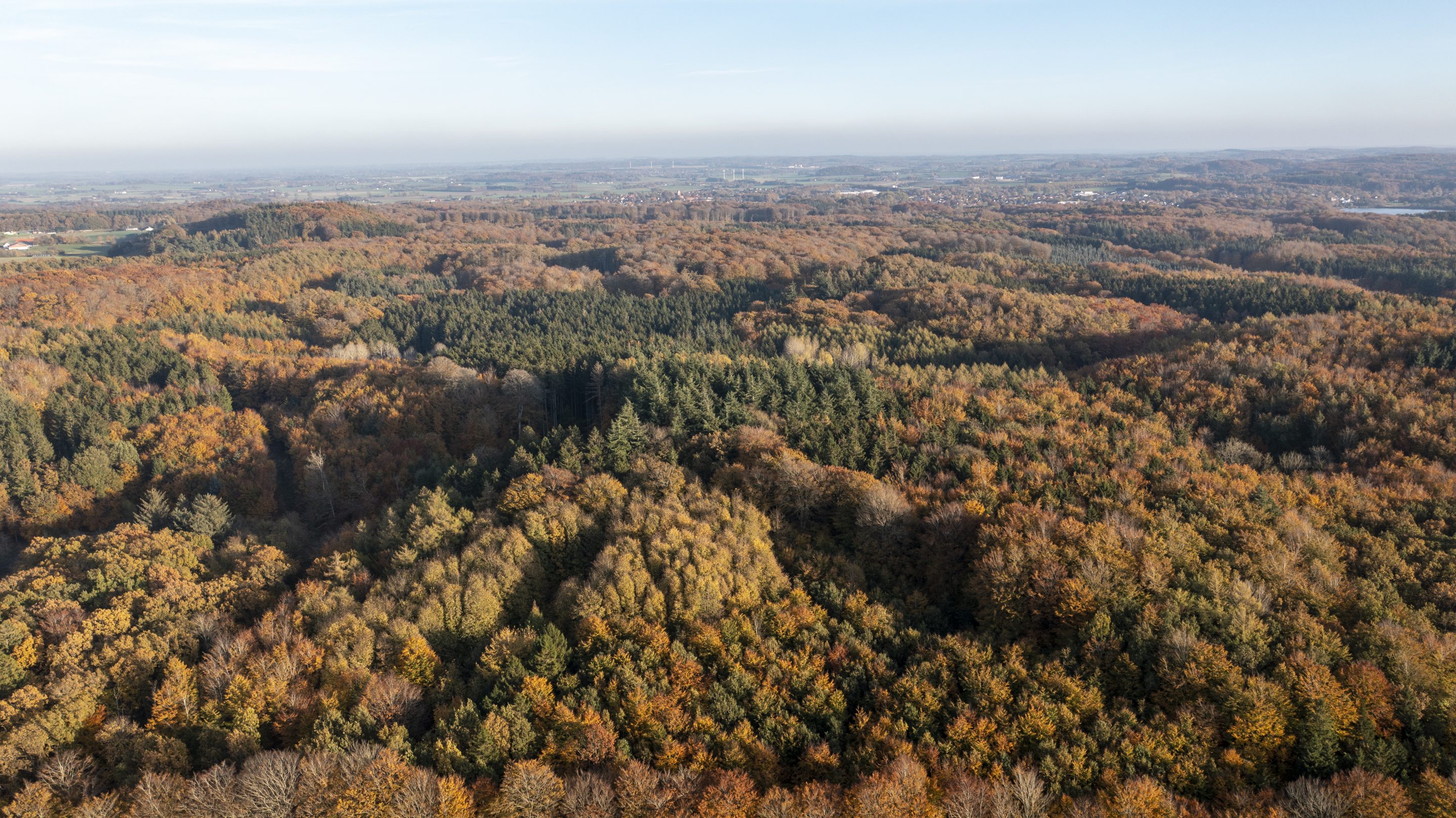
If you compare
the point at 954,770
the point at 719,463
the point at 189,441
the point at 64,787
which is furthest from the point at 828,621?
the point at 189,441

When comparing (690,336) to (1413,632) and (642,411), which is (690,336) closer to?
(642,411)

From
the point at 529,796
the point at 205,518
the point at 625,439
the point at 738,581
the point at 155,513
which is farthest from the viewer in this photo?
the point at 155,513

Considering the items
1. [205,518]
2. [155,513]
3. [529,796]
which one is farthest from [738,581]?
[155,513]

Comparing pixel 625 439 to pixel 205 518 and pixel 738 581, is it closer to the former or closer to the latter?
pixel 738 581

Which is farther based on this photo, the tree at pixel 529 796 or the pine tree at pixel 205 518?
the pine tree at pixel 205 518

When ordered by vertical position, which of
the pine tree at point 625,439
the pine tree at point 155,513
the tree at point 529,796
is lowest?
the pine tree at point 155,513

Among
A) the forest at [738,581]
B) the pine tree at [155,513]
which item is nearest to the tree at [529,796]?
the forest at [738,581]

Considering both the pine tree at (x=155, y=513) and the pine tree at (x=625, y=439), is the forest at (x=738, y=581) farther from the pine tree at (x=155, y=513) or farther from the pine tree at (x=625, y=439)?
the pine tree at (x=155, y=513)

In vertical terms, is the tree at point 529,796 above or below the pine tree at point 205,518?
above
